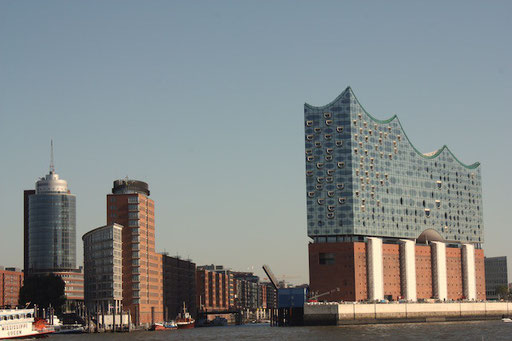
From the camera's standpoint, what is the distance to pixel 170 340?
6900 inches

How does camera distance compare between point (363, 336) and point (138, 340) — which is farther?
point (138, 340)

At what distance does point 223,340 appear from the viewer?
562 feet

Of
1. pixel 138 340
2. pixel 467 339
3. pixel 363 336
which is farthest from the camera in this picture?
pixel 138 340

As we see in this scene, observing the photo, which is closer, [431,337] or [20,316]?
[431,337]

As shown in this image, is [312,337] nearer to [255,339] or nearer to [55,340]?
[255,339]

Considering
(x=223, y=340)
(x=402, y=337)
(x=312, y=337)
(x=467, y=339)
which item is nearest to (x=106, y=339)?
(x=223, y=340)

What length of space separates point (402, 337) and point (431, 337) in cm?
521

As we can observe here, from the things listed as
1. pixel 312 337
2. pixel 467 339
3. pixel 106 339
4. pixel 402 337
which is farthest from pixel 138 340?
pixel 467 339

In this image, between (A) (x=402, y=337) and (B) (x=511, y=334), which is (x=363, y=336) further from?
(B) (x=511, y=334)

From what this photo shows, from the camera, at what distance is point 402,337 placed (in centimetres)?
16412

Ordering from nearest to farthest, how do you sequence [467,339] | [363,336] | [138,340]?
[467,339] < [363,336] < [138,340]

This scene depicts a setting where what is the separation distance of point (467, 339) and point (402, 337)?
13662mm

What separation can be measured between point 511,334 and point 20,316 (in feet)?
324

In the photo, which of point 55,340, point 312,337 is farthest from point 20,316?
point 312,337
